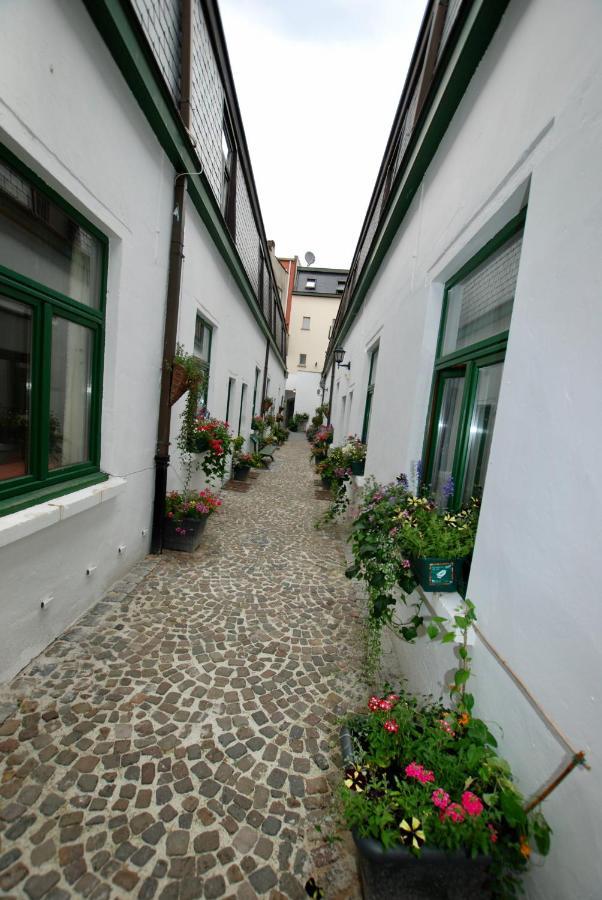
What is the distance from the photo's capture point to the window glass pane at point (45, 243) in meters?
2.15

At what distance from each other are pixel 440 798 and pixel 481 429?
75.0 inches

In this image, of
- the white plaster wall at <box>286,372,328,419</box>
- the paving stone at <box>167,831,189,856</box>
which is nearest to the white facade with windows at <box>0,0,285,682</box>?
the paving stone at <box>167,831,189,856</box>

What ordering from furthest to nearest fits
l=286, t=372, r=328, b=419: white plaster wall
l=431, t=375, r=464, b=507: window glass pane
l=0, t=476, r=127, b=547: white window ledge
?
l=286, t=372, r=328, b=419: white plaster wall < l=431, t=375, r=464, b=507: window glass pane < l=0, t=476, r=127, b=547: white window ledge

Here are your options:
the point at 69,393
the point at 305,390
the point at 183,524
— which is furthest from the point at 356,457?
the point at 305,390

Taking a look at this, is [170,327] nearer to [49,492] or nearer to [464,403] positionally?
[49,492]

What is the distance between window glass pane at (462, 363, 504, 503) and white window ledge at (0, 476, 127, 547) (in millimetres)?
2767

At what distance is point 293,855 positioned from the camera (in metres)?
1.58

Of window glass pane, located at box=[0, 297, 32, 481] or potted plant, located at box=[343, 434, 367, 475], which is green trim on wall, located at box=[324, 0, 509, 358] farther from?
window glass pane, located at box=[0, 297, 32, 481]

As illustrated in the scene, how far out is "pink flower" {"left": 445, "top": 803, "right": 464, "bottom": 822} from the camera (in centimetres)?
123

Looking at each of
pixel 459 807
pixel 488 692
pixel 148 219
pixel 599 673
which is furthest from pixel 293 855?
pixel 148 219

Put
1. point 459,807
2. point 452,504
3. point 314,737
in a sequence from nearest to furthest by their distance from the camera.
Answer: point 459,807, point 314,737, point 452,504

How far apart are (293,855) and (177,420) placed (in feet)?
13.5

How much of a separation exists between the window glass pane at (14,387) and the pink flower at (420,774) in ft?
8.75

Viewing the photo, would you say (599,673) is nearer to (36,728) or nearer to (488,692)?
(488,692)
